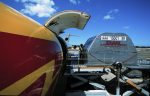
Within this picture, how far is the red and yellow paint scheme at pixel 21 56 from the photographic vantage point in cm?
209

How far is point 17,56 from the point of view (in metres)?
2.19

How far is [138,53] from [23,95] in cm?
1140

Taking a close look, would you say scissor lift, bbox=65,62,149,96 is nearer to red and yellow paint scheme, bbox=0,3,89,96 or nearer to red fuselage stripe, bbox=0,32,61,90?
red and yellow paint scheme, bbox=0,3,89,96

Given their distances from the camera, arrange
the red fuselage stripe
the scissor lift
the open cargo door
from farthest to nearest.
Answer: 1. the scissor lift
2. the open cargo door
3. the red fuselage stripe

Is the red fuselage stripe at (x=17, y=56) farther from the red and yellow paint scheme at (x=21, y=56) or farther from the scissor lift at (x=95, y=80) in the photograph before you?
the scissor lift at (x=95, y=80)

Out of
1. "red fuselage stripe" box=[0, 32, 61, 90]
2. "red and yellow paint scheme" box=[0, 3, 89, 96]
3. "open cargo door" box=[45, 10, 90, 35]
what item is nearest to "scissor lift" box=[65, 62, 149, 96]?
"open cargo door" box=[45, 10, 90, 35]

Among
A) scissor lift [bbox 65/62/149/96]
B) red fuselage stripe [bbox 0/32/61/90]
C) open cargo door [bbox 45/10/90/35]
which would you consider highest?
open cargo door [bbox 45/10/90/35]

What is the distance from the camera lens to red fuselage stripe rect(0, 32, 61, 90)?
6.77 feet

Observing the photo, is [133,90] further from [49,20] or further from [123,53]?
[123,53]

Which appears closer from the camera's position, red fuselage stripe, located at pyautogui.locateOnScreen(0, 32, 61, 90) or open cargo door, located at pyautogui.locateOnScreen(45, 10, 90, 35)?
→ red fuselage stripe, located at pyautogui.locateOnScreen(0, 32, 61, 90)

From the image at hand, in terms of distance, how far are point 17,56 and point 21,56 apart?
58mm

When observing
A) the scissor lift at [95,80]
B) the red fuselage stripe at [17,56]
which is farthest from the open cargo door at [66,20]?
the red fuselage stripe at [17,56]

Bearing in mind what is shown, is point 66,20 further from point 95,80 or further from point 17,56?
point 17,56

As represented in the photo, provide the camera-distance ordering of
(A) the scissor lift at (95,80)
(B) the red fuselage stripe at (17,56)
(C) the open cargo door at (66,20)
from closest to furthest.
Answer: (B) the red fuselage stripe at (17,56)
(C) the open cargo door at (66,20)
(A) the scissor lift at (95,80)
